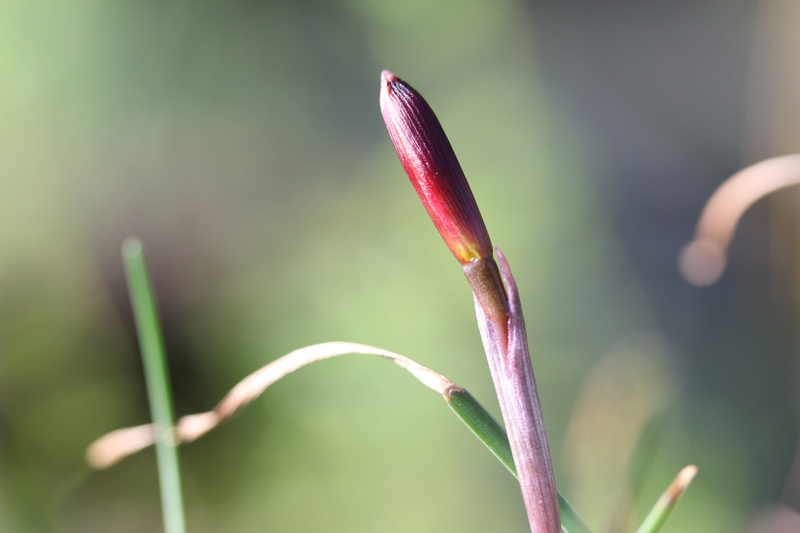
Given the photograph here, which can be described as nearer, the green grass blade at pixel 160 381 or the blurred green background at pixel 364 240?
the green grass blade at pixel 160 381

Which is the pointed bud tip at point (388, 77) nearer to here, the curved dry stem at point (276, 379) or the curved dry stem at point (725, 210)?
the curved dry stem at point (276, 379)

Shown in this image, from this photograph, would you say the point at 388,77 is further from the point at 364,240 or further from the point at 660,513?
the point at 364,240

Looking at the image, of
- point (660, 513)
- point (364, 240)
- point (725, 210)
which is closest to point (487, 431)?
point (660, 513)

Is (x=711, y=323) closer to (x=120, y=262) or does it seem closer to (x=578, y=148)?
Result: (x=578, y=148)

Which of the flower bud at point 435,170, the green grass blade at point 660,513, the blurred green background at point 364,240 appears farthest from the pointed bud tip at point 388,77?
the blurred green background at point 364,240

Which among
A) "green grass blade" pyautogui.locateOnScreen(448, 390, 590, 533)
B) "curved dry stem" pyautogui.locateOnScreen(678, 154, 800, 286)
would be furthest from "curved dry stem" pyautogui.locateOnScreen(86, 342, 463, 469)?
"curved dry stem" pyautogui.locateOnScreen(678, 154, 800, 286)

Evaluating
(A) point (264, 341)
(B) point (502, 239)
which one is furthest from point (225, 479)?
(B) point (502, 239)
